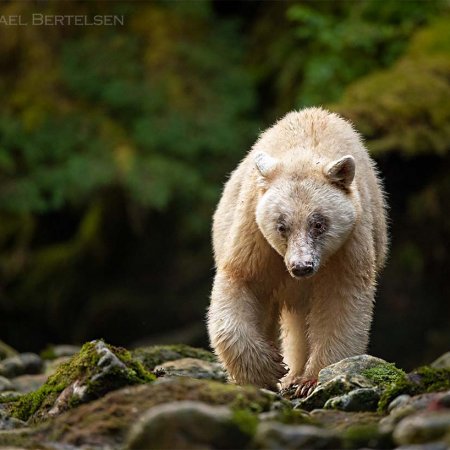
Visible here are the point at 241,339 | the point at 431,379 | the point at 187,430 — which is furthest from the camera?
the point at 241,339

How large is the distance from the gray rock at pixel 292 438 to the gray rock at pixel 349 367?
88.1 inches

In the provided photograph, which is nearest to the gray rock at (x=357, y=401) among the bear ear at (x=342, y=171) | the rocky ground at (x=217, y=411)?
the rocky ground at (x=217, y=411)

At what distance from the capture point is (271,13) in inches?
699

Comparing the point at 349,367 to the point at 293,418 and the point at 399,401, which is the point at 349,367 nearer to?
the point at 399,401

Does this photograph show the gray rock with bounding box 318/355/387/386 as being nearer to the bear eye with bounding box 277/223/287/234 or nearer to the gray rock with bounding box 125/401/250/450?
the bear eye with bounding box 277/223/287/234

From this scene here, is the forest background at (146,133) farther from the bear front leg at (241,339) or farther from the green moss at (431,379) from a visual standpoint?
the green moss at (431,379)

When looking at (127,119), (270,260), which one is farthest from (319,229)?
(127,119)

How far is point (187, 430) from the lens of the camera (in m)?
4.65

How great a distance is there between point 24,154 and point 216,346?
8.19 m

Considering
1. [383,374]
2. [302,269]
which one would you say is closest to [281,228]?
[302,269]

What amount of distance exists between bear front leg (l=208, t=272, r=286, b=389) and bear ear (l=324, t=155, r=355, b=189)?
3.65 ft

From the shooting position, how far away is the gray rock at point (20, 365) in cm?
974

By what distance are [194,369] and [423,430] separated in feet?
14.6

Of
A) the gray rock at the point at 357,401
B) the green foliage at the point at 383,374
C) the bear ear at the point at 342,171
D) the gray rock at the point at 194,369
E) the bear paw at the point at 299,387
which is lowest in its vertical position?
the gray rock at the point at 194,369
